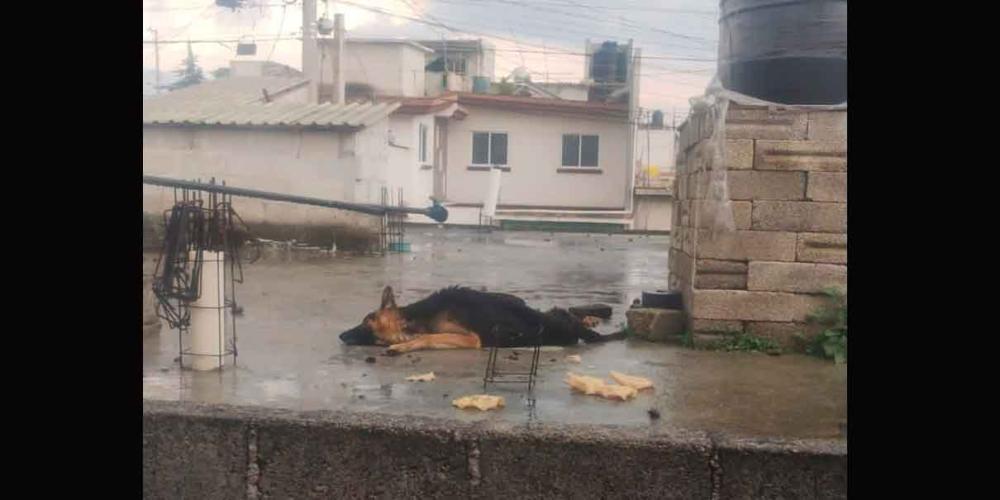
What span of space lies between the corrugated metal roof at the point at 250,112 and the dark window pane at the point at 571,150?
33.7ft

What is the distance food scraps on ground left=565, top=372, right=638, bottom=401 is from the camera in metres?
6.00

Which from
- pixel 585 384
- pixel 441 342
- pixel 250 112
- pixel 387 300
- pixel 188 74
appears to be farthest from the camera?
pixel 188 74

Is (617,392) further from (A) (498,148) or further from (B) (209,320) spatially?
(A) (498,148)

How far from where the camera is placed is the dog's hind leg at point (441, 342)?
7.59m

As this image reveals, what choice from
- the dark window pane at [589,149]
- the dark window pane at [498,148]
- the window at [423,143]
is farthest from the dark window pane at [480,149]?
the dark window pane at [589,149]

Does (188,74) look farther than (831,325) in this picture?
Yes

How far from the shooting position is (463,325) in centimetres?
796

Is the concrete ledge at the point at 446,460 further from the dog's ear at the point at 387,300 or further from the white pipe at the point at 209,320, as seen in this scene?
the dog's ear at the point at 387,300

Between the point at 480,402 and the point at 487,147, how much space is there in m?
24.2

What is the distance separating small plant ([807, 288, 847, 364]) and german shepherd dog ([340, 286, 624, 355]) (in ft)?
5.83

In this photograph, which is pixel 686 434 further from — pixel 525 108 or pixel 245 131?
pixel 525 108

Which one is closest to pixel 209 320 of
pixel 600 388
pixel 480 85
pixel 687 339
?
pixel 600 388

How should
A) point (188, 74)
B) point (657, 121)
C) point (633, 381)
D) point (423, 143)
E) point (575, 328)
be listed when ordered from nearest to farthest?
point (633, 381), point (575, 328), point (423, 143), point (188, 74), point (657, 121)
